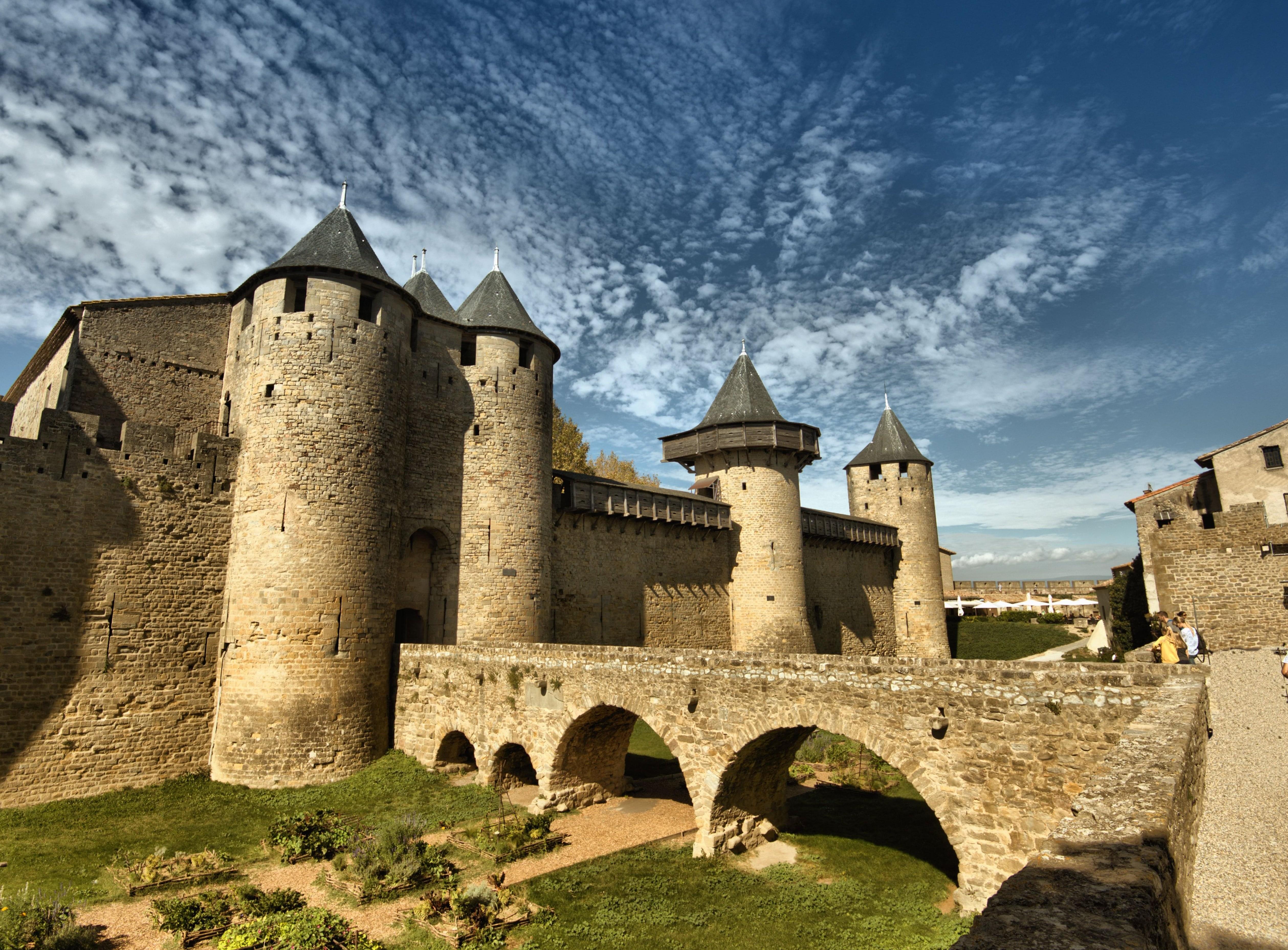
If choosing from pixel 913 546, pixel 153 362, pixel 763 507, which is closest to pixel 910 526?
pixel 913 546

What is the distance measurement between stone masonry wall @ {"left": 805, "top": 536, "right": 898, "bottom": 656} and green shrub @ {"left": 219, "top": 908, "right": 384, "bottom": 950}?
19767 millimetres

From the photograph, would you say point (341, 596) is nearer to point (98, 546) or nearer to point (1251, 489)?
point (98, 546)

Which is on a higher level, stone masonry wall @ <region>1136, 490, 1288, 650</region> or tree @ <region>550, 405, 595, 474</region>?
tree @ <region>550, 405, 595, 474</region>

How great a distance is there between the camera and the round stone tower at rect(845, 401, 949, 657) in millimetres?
31484

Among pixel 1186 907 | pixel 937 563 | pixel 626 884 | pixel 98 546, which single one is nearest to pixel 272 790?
pixel 98 546

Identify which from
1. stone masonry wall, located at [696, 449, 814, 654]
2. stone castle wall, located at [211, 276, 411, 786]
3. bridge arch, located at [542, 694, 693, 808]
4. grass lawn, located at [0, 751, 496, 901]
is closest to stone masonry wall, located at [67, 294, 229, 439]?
stone castle wall, located at [211, 276, 411, 786]

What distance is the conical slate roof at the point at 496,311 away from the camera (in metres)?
19.4

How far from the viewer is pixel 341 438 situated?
1556cm

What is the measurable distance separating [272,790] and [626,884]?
8.09 meters

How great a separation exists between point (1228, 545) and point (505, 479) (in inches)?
728

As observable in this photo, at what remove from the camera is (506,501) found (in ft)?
60.7

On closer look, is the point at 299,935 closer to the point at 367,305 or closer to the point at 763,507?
the point at 367,305

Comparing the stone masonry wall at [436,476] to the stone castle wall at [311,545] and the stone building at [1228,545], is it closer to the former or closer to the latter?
the stone castle wall at [311,545]

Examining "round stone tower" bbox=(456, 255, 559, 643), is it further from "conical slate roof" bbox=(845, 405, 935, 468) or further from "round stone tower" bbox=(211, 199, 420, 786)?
"conical slate roof" bbox=(845, 405, 935, 468)
